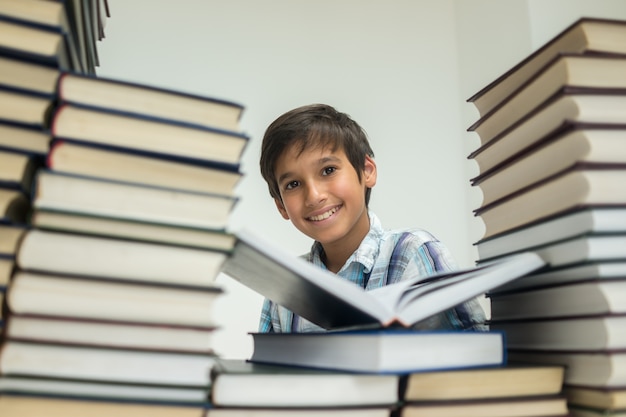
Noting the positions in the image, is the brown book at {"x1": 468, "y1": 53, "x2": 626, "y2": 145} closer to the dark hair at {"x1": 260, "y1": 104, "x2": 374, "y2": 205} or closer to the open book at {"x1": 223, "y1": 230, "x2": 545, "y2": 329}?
the open book at {"x1": 223, "y1": 230, "x2": 545, "y2": 329}

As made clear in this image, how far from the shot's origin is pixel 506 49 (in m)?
1.82

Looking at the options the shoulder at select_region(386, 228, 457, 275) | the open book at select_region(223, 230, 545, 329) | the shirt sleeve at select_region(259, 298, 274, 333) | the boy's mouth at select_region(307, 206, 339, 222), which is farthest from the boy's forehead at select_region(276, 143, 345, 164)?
the open book at select_region(223, 230, 545, 329)

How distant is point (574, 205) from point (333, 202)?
0.71 meters

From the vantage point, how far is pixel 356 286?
18.0 inches

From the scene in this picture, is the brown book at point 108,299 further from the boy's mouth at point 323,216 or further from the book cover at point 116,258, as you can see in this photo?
the boy's mouth at point 323,216

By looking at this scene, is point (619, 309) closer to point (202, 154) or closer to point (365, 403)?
point (365, 403)

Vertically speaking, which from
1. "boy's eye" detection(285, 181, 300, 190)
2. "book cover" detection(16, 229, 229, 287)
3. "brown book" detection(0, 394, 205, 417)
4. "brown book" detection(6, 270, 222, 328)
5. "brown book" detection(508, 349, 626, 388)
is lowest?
"brown book" detection(0, 394, 205, 417)

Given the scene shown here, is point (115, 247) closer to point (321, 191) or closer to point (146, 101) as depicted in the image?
point (146, 101)

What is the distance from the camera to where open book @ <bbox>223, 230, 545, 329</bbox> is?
1.50ft

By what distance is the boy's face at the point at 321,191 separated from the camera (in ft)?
3.74

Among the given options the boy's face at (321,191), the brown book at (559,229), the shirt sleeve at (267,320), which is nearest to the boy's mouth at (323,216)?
the boy's face at (321,191)

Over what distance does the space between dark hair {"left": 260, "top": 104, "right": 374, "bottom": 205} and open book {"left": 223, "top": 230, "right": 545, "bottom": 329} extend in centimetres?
61

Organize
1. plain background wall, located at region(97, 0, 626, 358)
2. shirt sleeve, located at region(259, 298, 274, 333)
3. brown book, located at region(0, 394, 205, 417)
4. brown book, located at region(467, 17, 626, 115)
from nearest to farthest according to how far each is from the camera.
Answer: brown book, located at region(0, 394, 205, 417)
brown book, located at region(467, 17, 626, 115)
shirt sleeve, located at region(259, 298, 274, 333)
plain background wall, located at region(97, 0, 626, 358)

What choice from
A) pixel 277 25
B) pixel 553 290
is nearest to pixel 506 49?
pixel 277 25
